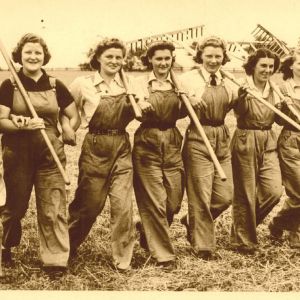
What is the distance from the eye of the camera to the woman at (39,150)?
9.83ft

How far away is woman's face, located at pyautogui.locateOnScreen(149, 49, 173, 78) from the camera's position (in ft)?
10.6

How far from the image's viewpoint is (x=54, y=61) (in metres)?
3.74

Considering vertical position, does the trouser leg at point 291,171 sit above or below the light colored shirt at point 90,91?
below

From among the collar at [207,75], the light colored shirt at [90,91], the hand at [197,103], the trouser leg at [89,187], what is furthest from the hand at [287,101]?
the trouser leg at [89,187]

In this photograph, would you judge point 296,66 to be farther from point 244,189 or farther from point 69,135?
point 69,135

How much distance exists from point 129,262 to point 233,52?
1513 millimetres

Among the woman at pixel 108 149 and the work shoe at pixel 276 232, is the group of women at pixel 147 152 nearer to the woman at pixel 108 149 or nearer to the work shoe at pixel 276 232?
the woman at pixel 108 149

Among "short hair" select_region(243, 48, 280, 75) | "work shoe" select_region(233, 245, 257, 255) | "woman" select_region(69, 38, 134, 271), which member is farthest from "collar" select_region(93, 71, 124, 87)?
"work shoe" select_region(233, 245, 257, 255)

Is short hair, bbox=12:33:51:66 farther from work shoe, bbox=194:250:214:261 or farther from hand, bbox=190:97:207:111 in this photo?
work shoe, bbox=194:250:214:261

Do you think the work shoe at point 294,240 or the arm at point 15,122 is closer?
the arm at point 15,122
